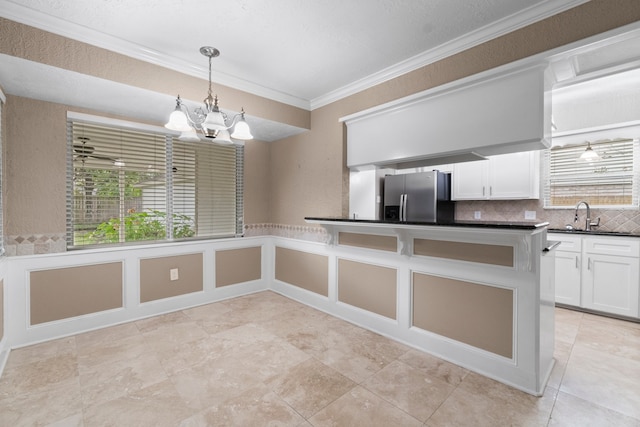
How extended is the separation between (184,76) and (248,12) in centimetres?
108

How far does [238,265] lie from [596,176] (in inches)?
196

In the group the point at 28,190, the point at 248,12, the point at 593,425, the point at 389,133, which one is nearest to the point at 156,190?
the point at 28,190

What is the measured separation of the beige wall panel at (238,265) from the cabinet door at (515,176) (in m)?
3.65

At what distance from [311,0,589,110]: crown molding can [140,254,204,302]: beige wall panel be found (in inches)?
107

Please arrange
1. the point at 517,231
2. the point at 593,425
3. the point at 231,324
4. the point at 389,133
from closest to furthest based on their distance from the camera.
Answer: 1. the point at 593,425
2. the point at 517,231
3. the point at 389,133
4. the point at 231,324

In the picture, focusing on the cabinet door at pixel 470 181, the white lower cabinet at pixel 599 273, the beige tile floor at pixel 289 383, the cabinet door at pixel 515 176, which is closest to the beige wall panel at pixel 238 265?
the beige tile floor at pixel 289 383

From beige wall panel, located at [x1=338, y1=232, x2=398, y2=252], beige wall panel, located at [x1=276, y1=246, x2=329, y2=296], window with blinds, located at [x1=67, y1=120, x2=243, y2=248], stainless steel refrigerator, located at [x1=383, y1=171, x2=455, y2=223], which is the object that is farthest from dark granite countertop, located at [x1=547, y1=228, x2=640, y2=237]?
window with blinds, located at [x1=67, y1=120, x2=243, y2=248]

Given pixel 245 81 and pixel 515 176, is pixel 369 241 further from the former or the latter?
pixel 515 176

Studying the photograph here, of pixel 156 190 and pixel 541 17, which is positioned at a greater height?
pixel 541 17

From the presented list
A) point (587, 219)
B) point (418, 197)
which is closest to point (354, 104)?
point (418, 197)

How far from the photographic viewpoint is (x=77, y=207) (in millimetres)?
3014

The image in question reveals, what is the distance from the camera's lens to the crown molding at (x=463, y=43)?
198 cm

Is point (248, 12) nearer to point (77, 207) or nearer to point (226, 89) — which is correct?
point (226, 89)

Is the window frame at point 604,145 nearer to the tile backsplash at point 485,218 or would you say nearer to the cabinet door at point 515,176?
the tile backsplash at point 485,218
